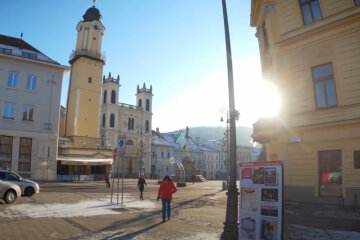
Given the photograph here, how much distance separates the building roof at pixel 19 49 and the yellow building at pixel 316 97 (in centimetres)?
2736

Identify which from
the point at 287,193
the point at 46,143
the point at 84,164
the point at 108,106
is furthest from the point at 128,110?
the point at 287,193

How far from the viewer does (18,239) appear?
7.17m

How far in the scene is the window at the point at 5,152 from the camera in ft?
101

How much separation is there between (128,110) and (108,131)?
8.66 metres

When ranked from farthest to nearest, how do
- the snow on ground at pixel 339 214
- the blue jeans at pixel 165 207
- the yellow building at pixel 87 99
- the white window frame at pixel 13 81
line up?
the yellow building at pixel 87 99
the white window frame at pixel 13 81
the snow on ground at pixel 339 214
the blue jeans at pixel 165 207

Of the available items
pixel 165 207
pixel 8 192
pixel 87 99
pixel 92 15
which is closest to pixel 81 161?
pixel 87 99

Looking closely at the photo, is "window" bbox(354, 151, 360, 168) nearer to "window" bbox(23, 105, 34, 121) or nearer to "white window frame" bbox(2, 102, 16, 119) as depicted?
"window" bbox(23, 105, 34, 121)

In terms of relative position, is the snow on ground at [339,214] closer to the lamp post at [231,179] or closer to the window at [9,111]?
the lamp post at [231,179]

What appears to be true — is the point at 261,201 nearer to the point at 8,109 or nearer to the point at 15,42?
the point at 8,109

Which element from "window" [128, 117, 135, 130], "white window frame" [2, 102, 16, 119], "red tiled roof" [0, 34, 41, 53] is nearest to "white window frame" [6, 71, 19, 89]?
"white window frame" [2, 102, 16, 119]

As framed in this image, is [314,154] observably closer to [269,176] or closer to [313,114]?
[313,114]

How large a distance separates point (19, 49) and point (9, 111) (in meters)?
7.75

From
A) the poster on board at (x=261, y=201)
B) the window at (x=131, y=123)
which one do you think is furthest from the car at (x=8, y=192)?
the window at (x=131, y=123)

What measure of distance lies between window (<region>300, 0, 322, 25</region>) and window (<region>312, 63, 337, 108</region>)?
283 cm
